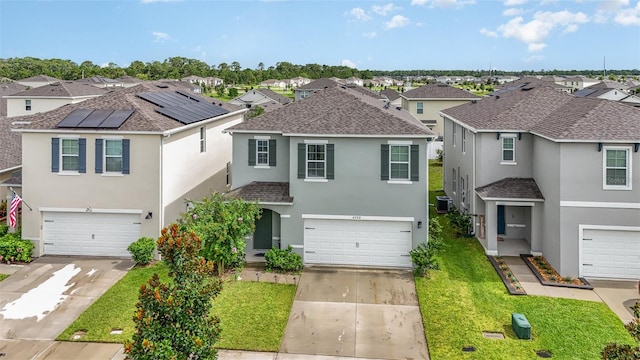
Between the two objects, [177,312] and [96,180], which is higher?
[96,180]

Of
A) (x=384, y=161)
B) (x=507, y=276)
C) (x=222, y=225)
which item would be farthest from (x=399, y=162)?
(x=222, y=225)

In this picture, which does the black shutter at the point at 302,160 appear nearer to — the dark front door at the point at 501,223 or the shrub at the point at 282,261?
the shrub at the point at 282,261

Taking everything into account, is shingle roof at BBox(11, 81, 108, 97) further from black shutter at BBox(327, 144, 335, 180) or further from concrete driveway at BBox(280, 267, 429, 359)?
concrete driveway at BBox(280, 267, 429, 359)

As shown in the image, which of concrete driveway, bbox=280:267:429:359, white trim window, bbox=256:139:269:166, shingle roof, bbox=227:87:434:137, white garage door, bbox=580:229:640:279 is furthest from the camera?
white trim window, bbox=256:139:269:166

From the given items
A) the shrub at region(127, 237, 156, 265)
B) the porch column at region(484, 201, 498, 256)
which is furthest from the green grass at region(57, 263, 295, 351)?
the porch column at region(484, 201, 498, 256)

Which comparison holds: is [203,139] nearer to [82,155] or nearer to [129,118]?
[129,118]
